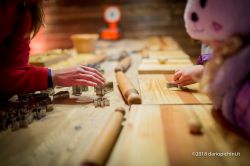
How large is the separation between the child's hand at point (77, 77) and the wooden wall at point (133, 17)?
135 inches

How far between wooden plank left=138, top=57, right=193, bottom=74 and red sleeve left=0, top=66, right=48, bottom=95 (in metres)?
0.68

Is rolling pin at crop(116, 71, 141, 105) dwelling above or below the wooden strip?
above

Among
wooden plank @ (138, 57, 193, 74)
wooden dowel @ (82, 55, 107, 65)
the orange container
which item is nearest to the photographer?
wooden plank @ (138, 57, 193, 74)

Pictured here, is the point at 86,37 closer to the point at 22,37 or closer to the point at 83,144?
the point at 22,37

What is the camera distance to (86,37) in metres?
2.97

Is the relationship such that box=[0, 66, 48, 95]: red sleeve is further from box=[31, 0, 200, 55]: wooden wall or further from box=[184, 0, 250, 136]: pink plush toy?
box=[31, 0, 200, 55]: wooden wall

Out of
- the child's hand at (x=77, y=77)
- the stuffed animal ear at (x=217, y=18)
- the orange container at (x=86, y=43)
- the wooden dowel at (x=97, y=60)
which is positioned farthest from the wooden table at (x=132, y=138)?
the orange container at (x=86, y=43)

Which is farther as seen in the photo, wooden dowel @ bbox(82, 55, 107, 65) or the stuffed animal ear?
wooden dowel @ bbox(82, 55, 107, 65)

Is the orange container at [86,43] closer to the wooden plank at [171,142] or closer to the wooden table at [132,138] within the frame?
the wooden table at [132,138]

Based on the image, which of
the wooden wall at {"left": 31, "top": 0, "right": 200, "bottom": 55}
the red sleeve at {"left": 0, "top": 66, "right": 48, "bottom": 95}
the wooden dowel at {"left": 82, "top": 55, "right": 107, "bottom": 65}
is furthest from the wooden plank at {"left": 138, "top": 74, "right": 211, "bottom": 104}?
the wooden wall at {"left": 31, "top": 0, "right": 200, "bottom": 55}

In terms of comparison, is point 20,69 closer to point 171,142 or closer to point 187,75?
point 187,75

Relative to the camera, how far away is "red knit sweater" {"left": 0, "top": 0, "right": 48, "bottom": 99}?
1.41m

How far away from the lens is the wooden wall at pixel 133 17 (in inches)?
189

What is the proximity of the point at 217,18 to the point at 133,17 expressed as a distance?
158 inches
